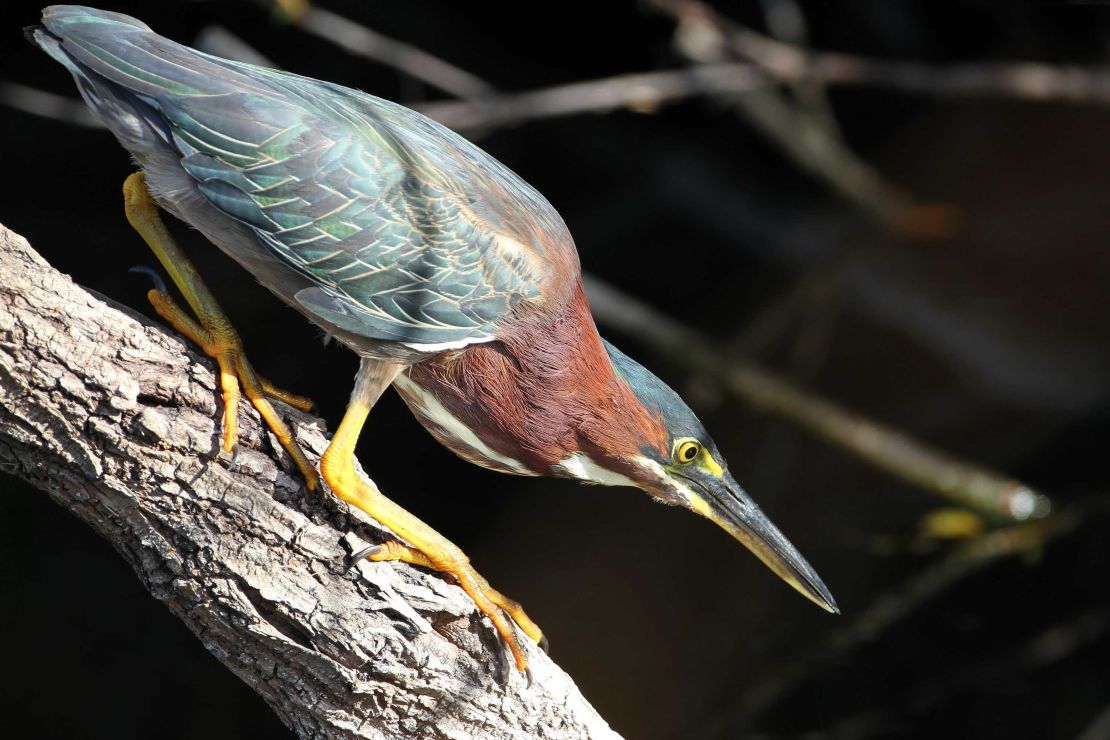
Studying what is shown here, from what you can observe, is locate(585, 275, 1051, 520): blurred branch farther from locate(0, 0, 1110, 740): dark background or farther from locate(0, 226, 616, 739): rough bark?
locate(0, 226, 616, 739): rough bark

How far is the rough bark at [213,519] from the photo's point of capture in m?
1.71

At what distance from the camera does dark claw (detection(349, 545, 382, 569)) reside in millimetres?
1835

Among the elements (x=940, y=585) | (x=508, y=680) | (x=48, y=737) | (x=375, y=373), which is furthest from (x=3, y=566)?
(x=940, y=585)

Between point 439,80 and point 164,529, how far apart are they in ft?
8.05

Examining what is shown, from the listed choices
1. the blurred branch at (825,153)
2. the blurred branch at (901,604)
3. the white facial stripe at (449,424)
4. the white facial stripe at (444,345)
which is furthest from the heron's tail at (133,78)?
the blurred branch at (901,604)

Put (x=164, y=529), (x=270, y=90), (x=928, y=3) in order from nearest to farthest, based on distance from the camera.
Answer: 1. (x=164, y=529)
2. (x=270, y=90)
3. (x=928, y=3)

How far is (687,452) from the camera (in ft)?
8.05

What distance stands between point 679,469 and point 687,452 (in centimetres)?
5

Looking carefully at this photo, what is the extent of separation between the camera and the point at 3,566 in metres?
4.32

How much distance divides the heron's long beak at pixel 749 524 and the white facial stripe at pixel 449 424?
0.41m

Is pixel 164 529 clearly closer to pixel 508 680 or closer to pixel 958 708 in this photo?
pixel 508 680

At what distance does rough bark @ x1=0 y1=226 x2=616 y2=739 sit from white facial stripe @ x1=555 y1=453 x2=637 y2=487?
21.9 inches

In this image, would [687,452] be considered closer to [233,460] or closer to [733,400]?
[233,460]

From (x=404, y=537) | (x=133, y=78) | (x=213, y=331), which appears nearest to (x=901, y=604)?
(x=404, y=537)
